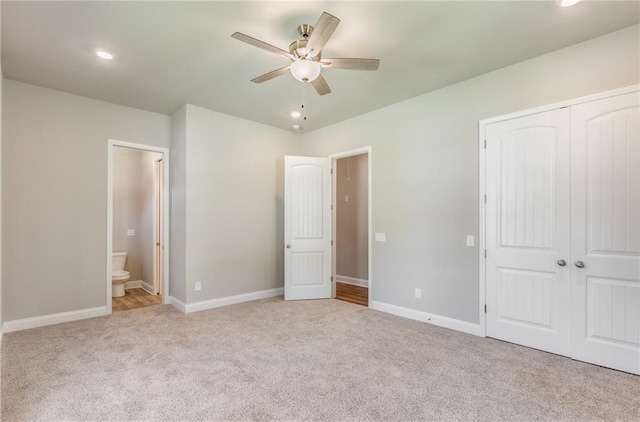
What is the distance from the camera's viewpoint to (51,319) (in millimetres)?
3693

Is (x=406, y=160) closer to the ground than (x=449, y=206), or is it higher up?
higher up

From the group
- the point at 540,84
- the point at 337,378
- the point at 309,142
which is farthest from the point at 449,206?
the point at 309,142

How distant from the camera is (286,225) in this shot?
4902 mm

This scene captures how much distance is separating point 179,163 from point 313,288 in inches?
109

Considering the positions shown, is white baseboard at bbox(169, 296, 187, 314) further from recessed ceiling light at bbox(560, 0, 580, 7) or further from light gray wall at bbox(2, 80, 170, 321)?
recessed ceiling light at bbox(560, 0, 580, 7)

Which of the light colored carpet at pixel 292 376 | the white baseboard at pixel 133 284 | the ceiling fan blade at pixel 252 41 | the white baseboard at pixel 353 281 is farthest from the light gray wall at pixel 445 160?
the white baseboard at pixel 133 284

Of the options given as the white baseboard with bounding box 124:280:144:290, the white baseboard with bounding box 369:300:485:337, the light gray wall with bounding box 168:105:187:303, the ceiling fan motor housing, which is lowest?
the white baseboard with bounding box 124:280:144:290

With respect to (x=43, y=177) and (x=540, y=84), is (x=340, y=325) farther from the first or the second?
(x=43, y=177)

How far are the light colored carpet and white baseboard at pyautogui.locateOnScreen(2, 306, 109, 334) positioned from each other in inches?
6.5

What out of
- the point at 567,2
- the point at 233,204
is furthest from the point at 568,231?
the point at 233,204

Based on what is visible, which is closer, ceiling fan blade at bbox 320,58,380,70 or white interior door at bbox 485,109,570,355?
ceiling fan blade at bbox 320,58,380,70

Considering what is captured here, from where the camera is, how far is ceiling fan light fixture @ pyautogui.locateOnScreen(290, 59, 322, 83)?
7.86 ft

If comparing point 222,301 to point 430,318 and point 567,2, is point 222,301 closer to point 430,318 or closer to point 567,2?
point 430,318

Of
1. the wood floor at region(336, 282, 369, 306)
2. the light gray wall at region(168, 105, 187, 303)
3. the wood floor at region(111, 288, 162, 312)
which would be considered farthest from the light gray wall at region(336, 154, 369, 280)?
the wood floor at region(111, 288, 162, 312)
